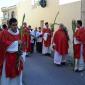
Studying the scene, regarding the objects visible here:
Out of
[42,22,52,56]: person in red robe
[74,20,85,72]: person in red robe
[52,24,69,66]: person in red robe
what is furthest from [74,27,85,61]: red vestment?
[42,22,52,56]: person in red robe

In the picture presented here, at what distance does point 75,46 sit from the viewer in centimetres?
1288

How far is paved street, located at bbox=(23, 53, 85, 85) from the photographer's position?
1107 centimetres

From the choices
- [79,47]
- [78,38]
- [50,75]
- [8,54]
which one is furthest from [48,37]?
[8,54]

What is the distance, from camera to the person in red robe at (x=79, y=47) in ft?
41.6

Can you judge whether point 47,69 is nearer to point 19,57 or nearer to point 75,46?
point 75,46

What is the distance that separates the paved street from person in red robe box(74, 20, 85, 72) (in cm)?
39

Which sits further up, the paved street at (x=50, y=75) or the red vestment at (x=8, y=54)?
the red vestment at (x=8, y=54)

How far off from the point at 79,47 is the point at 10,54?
17.2 ft

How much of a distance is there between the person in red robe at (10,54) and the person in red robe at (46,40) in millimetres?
10556

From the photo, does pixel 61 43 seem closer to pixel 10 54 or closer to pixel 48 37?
pixel 48 37

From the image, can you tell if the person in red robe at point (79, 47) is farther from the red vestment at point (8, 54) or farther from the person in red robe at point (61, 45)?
the red vestment at point (8, 54)

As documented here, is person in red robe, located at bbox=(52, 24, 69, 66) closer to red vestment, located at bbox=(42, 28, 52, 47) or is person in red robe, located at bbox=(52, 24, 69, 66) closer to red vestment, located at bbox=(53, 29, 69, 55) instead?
red vestment, located at bbox=(53, 29, 69, 55)

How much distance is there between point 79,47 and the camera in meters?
12.9

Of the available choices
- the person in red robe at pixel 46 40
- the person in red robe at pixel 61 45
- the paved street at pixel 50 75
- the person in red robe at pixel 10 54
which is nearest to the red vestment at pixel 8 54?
the person in red robe at pixel 10 54
